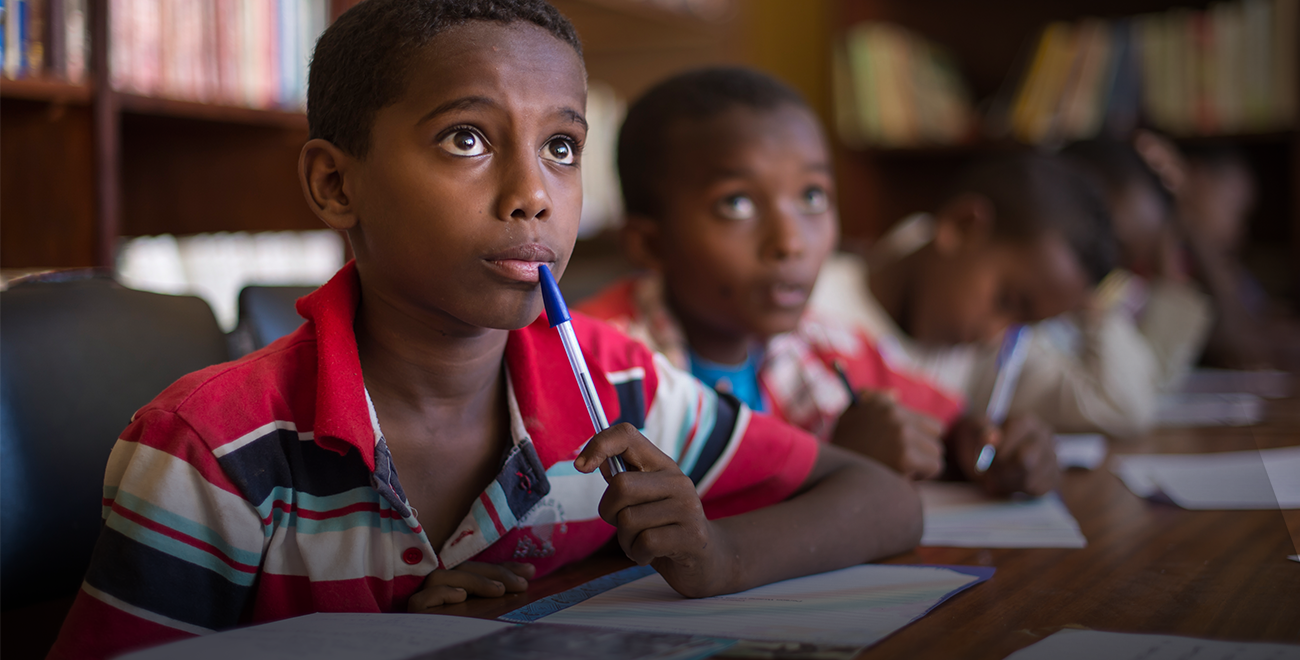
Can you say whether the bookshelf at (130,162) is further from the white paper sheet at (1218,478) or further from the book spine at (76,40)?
the white paper sheet at (1218,478)

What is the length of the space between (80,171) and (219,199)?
41cm

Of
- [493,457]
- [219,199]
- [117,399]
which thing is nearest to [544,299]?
[493,457]

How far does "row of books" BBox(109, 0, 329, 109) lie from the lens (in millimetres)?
1585

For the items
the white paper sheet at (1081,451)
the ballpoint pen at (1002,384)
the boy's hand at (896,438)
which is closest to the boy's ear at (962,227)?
the ballpoint pen at (1002,384)

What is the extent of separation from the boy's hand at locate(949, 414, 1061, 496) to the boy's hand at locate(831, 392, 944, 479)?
2.5 inches

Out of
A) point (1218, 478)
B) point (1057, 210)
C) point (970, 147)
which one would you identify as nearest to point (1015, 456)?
point (1218, 478)

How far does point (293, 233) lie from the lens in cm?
193

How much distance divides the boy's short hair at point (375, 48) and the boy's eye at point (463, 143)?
50mm

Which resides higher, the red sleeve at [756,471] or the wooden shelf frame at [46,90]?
the wooden shelf frame at [46,90]

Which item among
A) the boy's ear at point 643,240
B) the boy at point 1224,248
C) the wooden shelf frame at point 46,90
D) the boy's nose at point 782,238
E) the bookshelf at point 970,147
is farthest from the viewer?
the bookshelf at point 970,147

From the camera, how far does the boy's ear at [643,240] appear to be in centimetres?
127

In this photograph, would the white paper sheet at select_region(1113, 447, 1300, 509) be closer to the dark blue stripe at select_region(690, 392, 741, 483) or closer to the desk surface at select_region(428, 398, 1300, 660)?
the desk surface at select_region(428, 398, 1300, 660)

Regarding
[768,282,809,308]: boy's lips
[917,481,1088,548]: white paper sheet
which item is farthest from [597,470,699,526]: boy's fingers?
[768,282,809,308]: boy's lips

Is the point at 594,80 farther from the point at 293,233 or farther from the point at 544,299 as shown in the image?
the point at 544,299
